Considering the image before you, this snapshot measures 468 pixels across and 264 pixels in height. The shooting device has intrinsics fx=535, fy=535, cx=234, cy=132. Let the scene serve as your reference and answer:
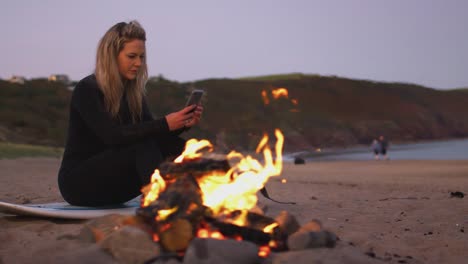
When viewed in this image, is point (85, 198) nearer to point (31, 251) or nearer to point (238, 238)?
point (31, 251)

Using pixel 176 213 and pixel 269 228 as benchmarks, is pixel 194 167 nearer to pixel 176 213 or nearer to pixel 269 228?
pixel 176 213

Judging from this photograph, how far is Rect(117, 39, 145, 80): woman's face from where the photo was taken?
194 inches

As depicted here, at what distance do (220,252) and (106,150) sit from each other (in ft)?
6.58

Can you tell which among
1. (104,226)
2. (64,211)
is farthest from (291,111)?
(104,226)

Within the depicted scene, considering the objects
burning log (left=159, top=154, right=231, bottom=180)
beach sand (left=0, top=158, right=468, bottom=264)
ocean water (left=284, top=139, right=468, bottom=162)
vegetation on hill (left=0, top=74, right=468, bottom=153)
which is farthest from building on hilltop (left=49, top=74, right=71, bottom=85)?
burning log (left=159, top=154, right=231, bottom=180)

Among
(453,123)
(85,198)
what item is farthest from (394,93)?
(85,198)

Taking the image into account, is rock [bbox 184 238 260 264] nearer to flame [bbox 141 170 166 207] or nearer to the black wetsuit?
flame [bbox 141 170 166 207]

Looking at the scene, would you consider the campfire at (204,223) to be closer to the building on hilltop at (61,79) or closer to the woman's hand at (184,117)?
the woman's hand at (184,117)

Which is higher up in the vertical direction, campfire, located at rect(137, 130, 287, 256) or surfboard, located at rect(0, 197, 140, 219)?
campfire, located at rect(137, 130, 287, 256)

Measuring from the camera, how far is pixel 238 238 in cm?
376

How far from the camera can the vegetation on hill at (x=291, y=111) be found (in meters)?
38.2

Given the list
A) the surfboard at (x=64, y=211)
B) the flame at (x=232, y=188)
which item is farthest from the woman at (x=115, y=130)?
the flame at (x=232, y=188)

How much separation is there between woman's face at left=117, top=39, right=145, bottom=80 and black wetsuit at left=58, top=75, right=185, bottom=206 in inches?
11.2

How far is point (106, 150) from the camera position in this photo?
5.00 meters
